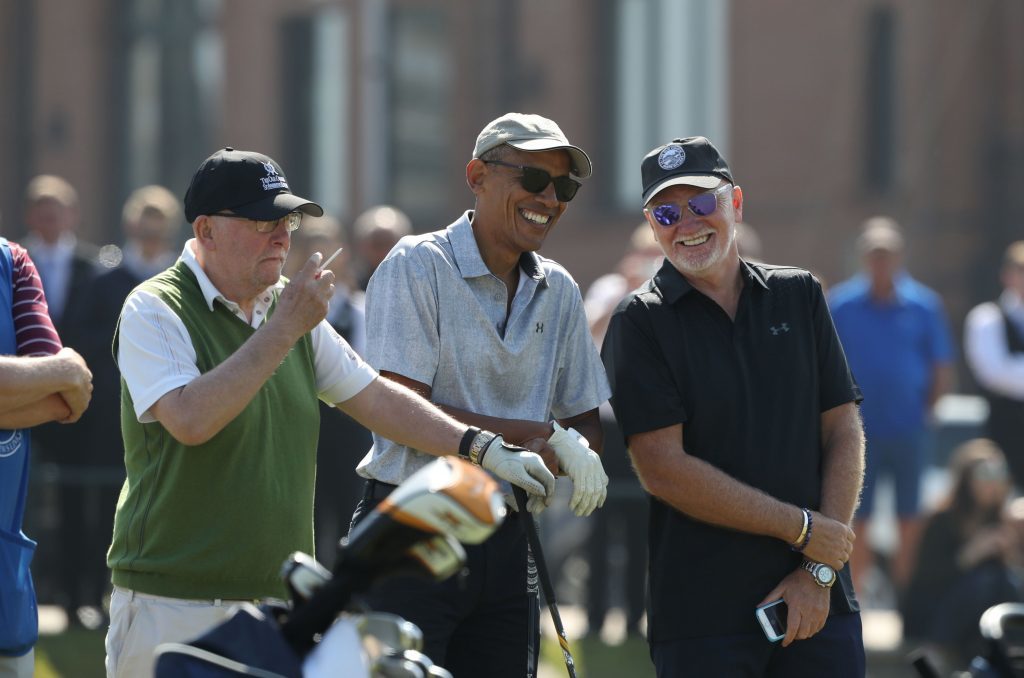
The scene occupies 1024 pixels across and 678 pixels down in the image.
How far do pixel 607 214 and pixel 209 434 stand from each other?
17.5 m

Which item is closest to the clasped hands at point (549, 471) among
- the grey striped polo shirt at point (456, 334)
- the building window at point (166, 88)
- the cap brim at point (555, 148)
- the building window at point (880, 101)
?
the grey striped polo shirt at point (456, 334)

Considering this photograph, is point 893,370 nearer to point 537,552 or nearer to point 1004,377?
point 1004,377

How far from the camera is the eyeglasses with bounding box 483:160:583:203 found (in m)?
4.92

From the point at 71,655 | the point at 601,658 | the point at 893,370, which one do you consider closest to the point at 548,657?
the point at 601,658

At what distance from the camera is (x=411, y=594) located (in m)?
4.68

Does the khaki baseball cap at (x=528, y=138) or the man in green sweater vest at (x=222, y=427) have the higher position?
the khaki baseball cap at (x=528, y=138)

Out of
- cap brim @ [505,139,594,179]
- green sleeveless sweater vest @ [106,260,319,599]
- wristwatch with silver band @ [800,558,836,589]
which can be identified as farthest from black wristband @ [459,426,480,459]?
wristwatch with silver band @ [800,558,836,589]

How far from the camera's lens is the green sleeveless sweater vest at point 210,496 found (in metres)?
4.43

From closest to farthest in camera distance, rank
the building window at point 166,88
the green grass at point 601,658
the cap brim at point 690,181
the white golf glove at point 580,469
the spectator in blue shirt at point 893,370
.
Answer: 1. the white golf glove at point 580,469
2. the cap brim at point 690,181
3. the green grass at point 601,658
4. the spectator in blue shirt at point 893,370
5. the building window at point 166,88

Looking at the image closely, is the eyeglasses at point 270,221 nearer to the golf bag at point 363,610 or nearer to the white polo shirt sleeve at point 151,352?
the white polo shirt sleeve at point 151,352

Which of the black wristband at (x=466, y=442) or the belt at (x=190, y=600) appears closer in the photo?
the belt at (x=190, y=600)

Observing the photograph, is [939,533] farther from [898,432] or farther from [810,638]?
[810,638]

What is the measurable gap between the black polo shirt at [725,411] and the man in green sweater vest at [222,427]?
2.06 feet

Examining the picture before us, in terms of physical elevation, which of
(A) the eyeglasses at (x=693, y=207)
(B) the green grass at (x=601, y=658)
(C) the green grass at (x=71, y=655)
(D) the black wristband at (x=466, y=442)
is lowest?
(B) the green grass at (x=601, y=658)
